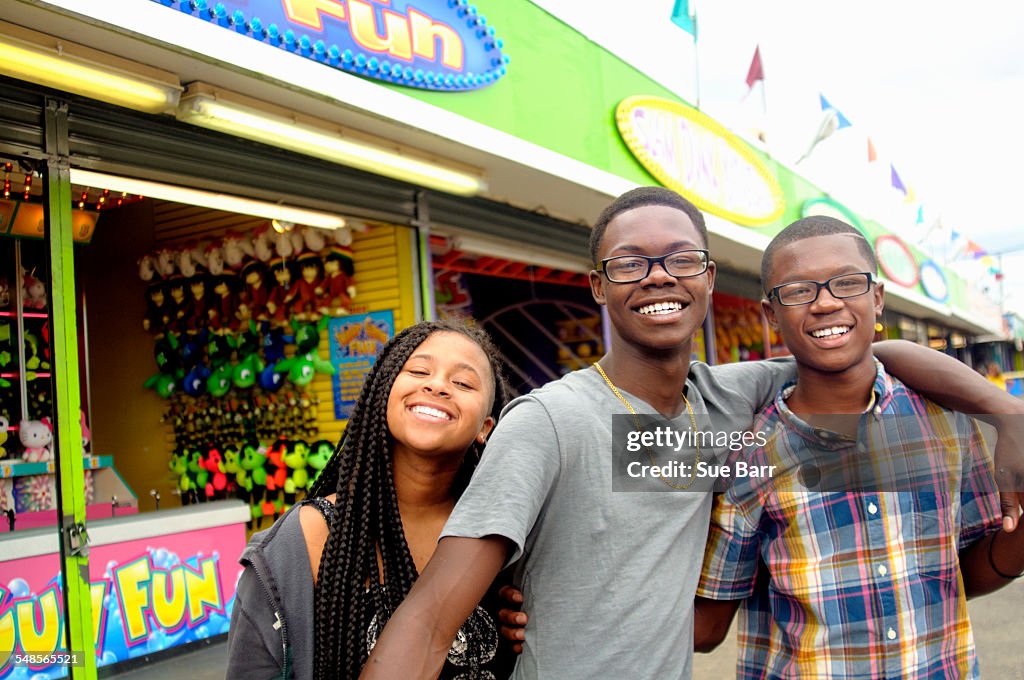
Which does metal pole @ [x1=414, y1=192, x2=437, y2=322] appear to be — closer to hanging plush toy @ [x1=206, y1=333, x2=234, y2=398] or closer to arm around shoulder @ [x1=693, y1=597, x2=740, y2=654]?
hanging plush toy @ [x1=206, y1=333, x2=234, y2=398]

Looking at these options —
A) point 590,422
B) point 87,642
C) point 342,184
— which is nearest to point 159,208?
point 342,184

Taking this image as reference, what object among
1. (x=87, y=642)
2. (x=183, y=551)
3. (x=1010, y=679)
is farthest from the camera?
(x=183, y=551)

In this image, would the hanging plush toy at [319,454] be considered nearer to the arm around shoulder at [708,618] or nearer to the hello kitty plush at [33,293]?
the hello kitty plush at [33,293]

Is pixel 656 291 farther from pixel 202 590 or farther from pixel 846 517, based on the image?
pixel 202 590

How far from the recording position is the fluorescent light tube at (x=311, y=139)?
12.1 feet

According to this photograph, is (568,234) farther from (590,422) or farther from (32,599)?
(590,422)

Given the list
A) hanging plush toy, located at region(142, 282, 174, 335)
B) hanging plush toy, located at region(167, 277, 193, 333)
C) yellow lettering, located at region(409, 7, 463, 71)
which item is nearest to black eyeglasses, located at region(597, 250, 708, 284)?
yellow lettering, located at region(409, 7, 463, 71)

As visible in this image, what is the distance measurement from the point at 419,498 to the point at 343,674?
0.42 m

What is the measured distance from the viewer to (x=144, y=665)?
4.71 m

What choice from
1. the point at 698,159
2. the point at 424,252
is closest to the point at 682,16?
the point at 698,159

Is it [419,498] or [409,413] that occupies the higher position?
[409,413]

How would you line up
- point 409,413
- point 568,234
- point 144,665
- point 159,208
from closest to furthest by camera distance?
point 409,413 → point 144,665 → point 159,208 → point 568,234

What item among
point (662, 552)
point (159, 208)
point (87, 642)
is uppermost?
point (159, 208)

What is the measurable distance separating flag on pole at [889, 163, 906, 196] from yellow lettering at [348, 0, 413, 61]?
1286cm
